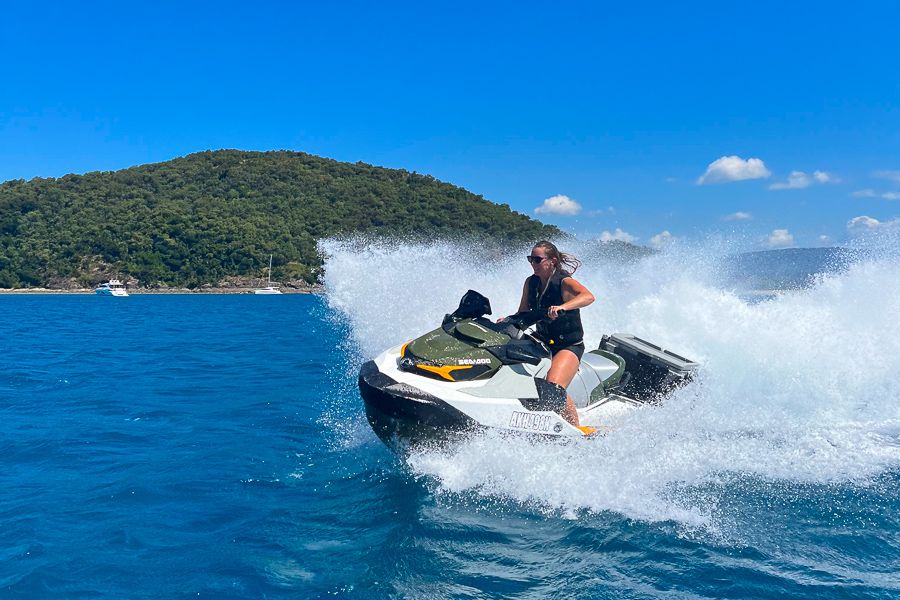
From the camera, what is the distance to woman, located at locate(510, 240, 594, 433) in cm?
586

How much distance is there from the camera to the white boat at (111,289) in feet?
251

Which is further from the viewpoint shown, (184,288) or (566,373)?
(184,288)

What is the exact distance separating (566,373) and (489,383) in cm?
69

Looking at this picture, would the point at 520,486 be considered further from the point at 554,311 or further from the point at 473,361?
the point at 554,311

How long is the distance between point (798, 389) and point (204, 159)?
5172 inches

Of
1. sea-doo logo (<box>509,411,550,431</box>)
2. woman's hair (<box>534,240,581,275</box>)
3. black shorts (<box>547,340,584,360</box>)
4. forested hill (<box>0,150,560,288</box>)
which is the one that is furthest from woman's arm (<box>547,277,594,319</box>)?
forested hill (<box>0,150,560,288</box>)

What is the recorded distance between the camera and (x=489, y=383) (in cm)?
572

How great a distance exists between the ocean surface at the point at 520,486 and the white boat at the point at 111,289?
73343 millimetres

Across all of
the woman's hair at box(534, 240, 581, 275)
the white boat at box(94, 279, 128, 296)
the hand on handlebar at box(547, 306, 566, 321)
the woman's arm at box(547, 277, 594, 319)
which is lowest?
the white boat at box(94, 279, 128, 296)

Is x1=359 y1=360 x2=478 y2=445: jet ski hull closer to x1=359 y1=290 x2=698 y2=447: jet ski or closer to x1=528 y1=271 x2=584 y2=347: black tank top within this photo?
x1=359 y1=290 x2=698 y2=447: jet ski

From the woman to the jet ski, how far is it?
0.36 feet

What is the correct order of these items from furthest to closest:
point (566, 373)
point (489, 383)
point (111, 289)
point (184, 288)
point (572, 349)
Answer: point (184, 288), point (111, 289), point (572, 349), point (566, 373), point (489, 383)

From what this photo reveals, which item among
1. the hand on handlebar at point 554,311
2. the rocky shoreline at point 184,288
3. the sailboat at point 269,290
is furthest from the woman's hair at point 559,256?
the sailboat at point 269,290

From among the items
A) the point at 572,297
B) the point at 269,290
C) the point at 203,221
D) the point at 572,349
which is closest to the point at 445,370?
the point at 572,349
